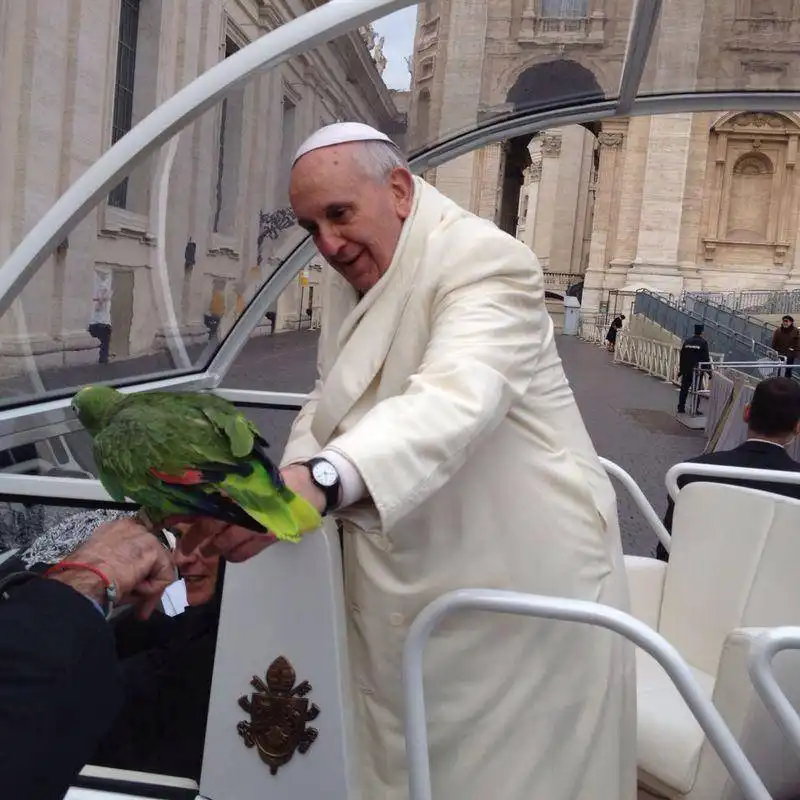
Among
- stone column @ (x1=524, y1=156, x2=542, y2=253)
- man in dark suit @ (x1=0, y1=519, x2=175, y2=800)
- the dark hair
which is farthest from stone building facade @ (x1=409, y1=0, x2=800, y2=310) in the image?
man in dark suit @ (x1=0, y1=519, x2=175, y2=800)

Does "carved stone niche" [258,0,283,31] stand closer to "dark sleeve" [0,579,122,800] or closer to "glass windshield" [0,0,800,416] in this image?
"glass windshield" [0,0,800,416]

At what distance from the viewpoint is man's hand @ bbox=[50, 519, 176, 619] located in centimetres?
119

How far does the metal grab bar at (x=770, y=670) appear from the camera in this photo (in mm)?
1886

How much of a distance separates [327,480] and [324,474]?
0.03 feet

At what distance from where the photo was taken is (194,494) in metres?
1.12

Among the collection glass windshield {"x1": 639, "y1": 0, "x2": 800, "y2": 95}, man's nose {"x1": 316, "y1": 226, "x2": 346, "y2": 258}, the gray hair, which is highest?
glass windshield {"x1": 639, "y1": 0, "x2": 800, "y2": 95}

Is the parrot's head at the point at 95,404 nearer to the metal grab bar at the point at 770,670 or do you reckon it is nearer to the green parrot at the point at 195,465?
the green parrot at the point at 195,465

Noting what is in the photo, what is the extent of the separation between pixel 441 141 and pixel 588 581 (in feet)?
11.2

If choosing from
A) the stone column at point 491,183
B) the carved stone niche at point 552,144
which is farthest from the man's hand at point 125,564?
the carved stone niche at point 552,144

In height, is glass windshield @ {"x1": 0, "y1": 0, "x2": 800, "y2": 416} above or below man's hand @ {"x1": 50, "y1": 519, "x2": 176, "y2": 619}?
above

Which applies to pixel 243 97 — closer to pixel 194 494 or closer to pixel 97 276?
pixel 97 276

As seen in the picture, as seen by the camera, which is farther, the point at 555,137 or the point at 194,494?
the point at 555,137

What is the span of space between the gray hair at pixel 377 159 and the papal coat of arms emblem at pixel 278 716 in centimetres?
90

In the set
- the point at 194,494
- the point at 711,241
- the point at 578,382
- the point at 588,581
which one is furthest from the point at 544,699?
the point at 711,241
